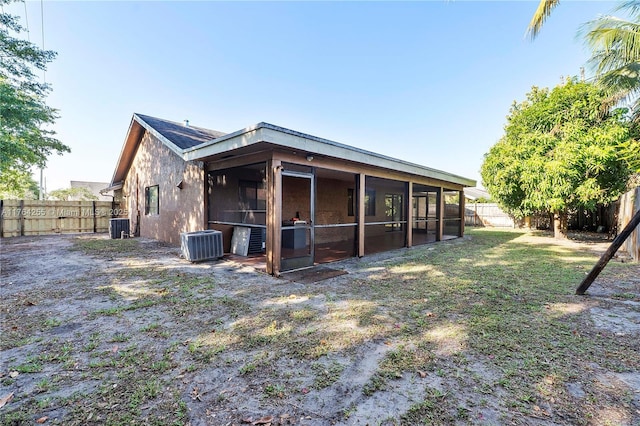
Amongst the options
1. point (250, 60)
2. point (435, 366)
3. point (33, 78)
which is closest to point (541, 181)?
point (435, 366)

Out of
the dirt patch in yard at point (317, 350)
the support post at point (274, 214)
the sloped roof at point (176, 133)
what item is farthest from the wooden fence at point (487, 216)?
the sloped roof at point (176, 133)

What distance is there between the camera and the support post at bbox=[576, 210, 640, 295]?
397 cm

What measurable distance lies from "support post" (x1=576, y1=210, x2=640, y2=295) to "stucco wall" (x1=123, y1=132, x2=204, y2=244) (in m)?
8.67

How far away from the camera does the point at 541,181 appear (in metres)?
10.4

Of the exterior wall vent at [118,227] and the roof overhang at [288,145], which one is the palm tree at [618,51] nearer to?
the roof overhang at [288,145]

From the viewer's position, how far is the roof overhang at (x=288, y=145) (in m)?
4.99

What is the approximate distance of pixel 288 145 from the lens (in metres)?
5.28

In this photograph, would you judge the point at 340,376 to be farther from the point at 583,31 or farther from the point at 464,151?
the point at 464,151

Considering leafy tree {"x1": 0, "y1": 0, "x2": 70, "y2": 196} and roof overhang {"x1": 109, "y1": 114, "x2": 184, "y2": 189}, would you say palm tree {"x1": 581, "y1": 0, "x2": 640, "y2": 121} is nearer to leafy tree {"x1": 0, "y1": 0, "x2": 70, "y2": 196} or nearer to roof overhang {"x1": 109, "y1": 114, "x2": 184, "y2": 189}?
roof overhang {"x1": 109, "y1": 114, "x2": 184, "y2": 189}

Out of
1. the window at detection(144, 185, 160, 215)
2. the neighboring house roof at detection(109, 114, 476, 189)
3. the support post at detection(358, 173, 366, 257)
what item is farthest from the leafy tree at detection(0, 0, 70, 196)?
the support post at detection(358, 173, 366, 257)

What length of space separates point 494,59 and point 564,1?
3.51 metres

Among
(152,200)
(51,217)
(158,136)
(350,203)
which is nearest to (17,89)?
(51,217)

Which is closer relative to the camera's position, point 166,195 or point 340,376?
point 340,376

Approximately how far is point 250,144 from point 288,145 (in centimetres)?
72
